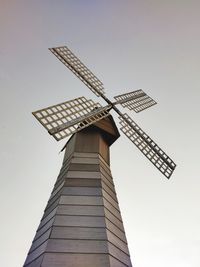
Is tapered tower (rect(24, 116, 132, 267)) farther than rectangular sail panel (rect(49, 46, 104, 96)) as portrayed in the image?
No

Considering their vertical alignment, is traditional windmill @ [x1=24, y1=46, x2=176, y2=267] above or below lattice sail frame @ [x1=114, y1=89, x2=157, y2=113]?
below

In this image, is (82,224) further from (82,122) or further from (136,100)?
(136,100)

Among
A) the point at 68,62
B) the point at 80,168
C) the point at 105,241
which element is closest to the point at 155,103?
the point at 68,62

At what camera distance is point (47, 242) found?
557cm

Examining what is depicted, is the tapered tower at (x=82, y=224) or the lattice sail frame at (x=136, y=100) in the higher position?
the lattice sail frame at (x=136, y=100)

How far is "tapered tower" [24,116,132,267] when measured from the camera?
5.35 m

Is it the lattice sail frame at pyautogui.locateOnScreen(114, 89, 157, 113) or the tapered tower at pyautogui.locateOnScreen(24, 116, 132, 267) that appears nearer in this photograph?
the tapered tower at pyautogui.locateOnScreen(24, 116, 132, 267)

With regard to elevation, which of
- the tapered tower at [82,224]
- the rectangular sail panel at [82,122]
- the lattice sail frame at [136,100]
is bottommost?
the tapered tower at [82,224]

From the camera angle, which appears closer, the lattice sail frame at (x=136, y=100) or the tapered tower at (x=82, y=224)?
the tapered tower at (x=82, y=224)

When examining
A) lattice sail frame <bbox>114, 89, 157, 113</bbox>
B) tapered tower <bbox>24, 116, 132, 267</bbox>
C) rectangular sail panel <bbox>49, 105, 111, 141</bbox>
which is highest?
lattice sail frame <bbox>114, 89, 157, 113</bbox>

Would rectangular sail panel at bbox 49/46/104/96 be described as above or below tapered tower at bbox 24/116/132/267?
above

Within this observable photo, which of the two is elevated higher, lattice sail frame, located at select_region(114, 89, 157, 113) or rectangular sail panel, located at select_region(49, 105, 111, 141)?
lattice sail frame, located at select_region(114, 89, 157, 113)

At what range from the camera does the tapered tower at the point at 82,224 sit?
535cm

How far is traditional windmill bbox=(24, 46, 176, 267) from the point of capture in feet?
17.9
